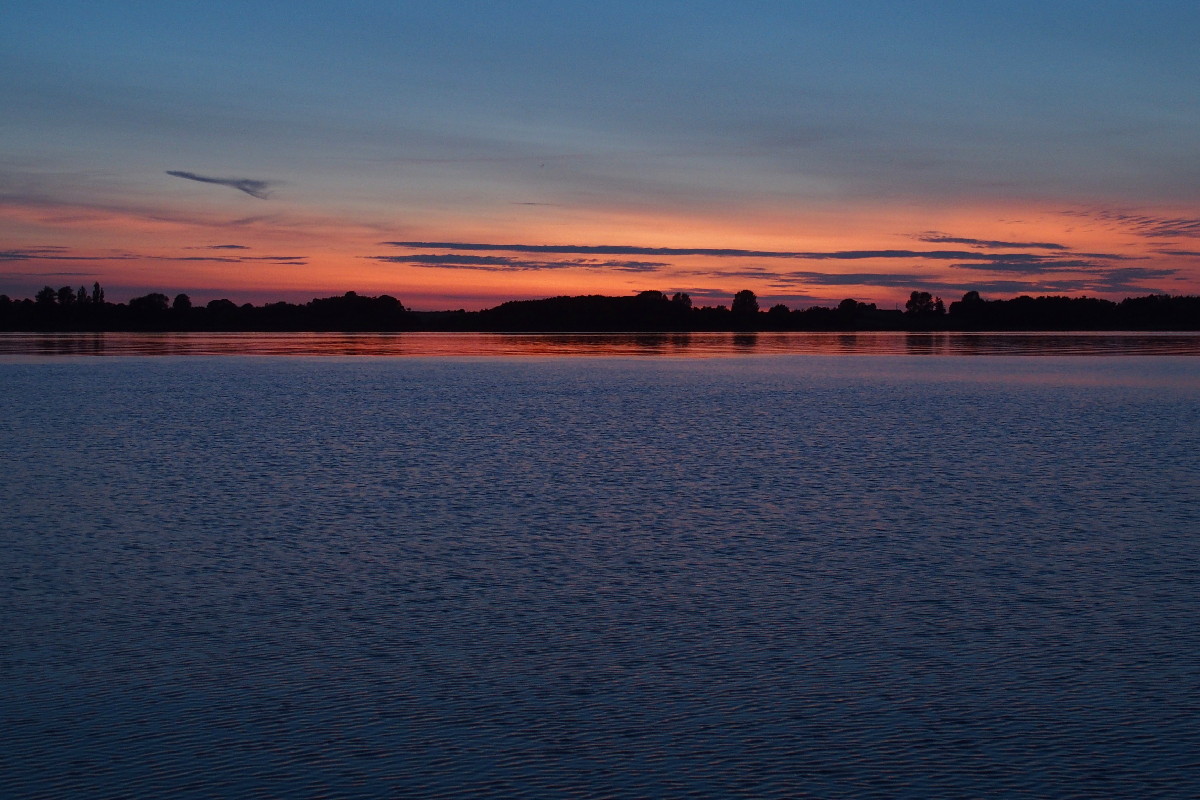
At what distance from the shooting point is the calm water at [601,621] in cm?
585

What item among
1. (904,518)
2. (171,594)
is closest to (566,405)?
(904,518)

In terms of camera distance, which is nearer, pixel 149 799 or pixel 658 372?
pixel 149 799

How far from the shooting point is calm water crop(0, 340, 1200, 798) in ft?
19.2

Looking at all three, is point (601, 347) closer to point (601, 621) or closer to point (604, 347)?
point (604, 347)

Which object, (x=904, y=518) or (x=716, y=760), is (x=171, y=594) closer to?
(x=716, y=760)

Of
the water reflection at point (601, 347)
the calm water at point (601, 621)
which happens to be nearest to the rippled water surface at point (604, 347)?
the water reflection at point (601, 347)

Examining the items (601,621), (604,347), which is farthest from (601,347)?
(601,621)

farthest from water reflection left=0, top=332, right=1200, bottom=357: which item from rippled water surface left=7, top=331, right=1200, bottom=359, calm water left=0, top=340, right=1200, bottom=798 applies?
calm water left=0, top=340, right=1200, bottom=798

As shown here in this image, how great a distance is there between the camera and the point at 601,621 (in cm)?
855

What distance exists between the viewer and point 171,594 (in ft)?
30.7

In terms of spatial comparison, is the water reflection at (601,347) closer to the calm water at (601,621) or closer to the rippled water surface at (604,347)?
the rippled water surface at (604,347)

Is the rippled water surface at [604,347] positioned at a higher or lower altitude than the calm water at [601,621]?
higher

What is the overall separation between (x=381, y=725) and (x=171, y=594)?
3869 millimetres

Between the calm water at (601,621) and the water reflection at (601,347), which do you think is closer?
the calm water at (601,621)
